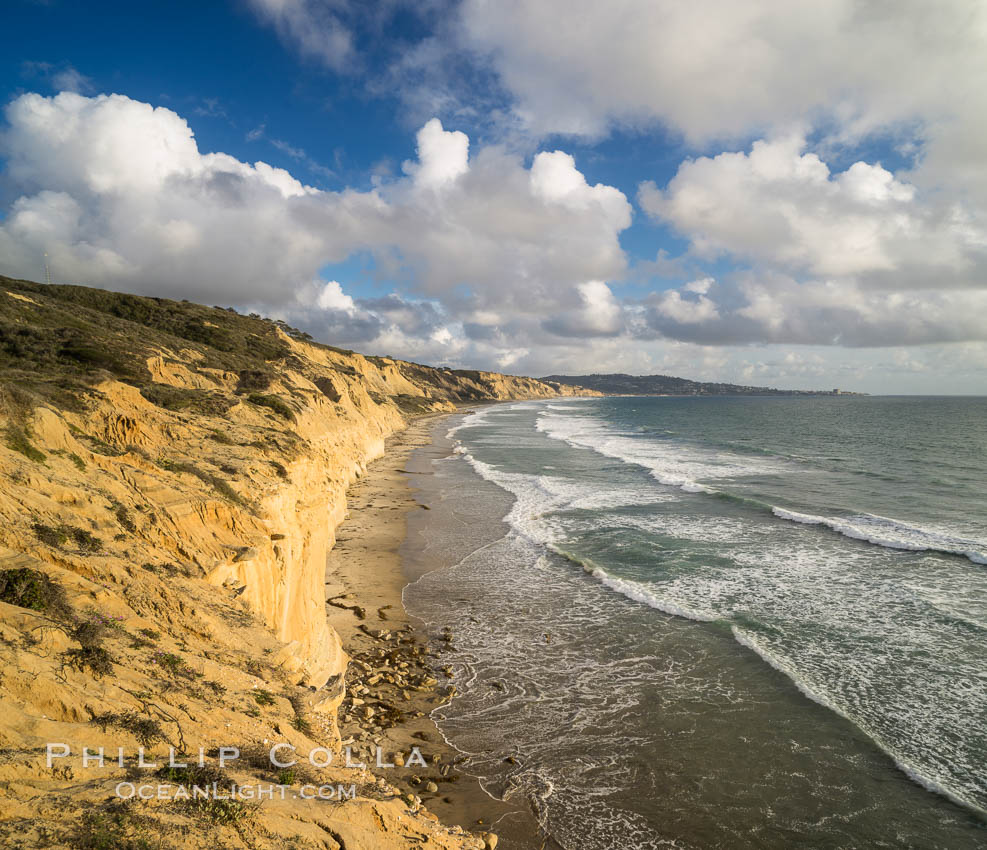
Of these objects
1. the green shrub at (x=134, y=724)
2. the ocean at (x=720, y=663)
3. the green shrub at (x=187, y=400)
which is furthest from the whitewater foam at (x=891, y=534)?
the green shrub at (x=187, y=400)

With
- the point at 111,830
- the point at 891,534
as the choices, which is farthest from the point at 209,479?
the point at 891,534

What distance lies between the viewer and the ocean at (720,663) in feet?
29.6

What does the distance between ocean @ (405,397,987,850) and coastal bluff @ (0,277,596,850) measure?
10.4ft

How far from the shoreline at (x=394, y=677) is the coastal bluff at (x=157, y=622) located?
83cm

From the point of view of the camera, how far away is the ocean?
9.02m

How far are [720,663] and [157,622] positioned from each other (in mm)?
12782

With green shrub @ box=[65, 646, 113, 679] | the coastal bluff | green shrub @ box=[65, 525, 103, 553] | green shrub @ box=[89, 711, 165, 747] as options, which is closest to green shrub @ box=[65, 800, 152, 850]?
the coastal bluff

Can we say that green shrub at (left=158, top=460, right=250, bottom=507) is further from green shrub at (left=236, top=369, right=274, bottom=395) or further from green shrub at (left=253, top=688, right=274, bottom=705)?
green shrub at (left=236, top=369, right=274, bottom=395)

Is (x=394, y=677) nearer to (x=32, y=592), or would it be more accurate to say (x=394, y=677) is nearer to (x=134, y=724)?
(x=134, y=724)

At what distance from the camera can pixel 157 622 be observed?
727 cm

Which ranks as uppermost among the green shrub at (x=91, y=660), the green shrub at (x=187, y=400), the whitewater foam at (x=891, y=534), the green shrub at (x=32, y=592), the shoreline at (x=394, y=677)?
the green shrub at (x=187, y=400)

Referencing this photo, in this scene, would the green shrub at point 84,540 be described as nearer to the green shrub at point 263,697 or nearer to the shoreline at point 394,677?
the green shrub at point 263,697

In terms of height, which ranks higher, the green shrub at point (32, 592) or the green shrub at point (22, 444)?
the green shrub at point (22, 444)

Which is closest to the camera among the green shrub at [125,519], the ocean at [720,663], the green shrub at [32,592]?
the green shrub at [32,592]
